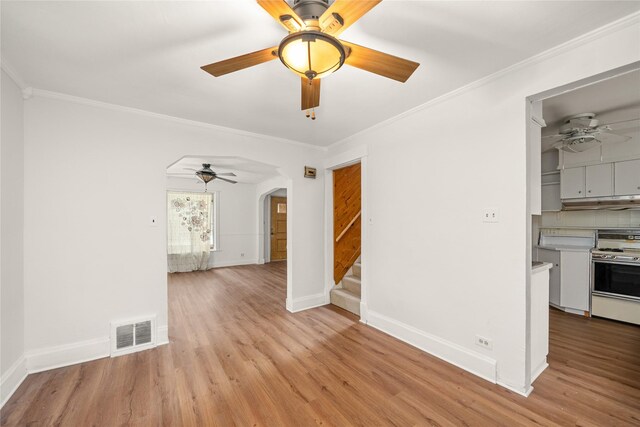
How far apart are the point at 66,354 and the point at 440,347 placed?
3538mm

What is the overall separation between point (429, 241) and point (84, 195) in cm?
347

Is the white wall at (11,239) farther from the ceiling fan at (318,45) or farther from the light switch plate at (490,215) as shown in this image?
the light switch plate at (490,215)

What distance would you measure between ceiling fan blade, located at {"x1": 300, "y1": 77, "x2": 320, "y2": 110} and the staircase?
2.73 m

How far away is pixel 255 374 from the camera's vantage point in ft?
7.36

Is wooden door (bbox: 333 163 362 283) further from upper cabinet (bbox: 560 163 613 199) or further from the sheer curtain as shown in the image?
the sheer curtain

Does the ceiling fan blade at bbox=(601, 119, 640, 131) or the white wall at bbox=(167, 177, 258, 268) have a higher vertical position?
the ceiling fan blade at bbox=(601, 119, 640, 131)

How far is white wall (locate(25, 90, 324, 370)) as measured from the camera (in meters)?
2.34

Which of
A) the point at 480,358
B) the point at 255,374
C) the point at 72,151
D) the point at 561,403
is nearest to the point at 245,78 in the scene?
the point at 72,151

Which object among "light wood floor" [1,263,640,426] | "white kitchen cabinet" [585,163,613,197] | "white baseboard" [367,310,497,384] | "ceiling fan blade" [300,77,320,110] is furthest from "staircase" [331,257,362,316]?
"white kitchen cabinet" [585,163,613,197]

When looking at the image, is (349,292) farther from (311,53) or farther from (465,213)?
(311,53)

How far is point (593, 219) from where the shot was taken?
3.81 metres

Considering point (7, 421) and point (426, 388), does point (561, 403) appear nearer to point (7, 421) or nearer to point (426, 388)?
point (426, 388)

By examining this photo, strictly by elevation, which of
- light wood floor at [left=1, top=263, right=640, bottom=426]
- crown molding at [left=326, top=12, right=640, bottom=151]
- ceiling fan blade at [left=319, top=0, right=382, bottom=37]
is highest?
crown molding at [left=326, top=12, right=640, bottom=151]

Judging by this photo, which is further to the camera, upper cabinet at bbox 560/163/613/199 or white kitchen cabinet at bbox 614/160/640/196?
A: upper cabinet at bbox 560/163/613/199
